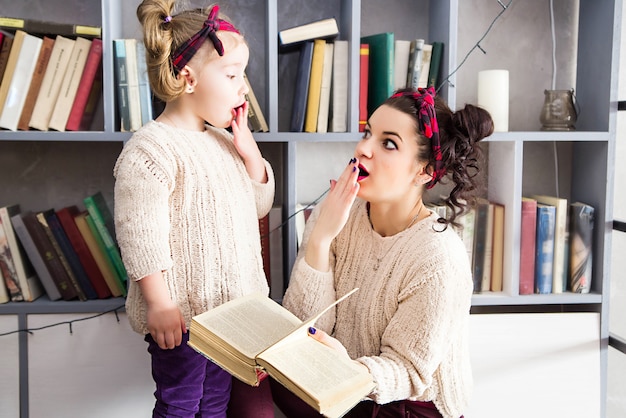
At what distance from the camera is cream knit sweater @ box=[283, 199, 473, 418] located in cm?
119

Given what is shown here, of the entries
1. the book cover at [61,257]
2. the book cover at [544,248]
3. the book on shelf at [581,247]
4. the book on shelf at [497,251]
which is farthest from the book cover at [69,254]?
the book on shelf at [581,247]

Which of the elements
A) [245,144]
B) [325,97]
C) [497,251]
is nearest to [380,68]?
[325,97]

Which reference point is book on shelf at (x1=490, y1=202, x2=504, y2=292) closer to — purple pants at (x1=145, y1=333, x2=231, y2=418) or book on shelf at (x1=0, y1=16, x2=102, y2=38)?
purple pants at (x1=145, y1=333, x2=231, y2=418)

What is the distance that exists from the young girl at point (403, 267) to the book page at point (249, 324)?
161 millimetres

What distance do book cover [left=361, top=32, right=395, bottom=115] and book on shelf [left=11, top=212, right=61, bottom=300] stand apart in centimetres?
101

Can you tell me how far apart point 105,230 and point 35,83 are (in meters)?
0.43

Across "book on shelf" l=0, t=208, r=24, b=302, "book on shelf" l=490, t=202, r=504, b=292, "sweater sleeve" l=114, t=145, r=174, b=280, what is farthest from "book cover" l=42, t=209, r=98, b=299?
"book on shelf" l=490, t=202, r=504, b=292

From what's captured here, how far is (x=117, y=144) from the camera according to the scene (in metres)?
1.88

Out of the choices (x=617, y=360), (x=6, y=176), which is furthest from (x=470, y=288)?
(x=6, y=176)

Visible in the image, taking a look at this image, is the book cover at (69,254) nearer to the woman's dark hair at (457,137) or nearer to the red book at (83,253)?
the red book at (83,253)

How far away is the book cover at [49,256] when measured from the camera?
1683 mm

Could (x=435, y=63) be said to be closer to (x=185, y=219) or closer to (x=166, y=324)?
(x=185, y=219)

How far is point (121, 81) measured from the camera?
1.62m

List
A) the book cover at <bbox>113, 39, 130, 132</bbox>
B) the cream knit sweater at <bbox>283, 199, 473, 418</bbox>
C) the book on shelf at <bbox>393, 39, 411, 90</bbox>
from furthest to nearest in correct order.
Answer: the book on shelf at <bbox>393, 39, 411, 90</bbox>, the book cover at <bbox>113, 39, 130, 132</bbox>, the cream knit sweater at <bbox>283, 199, 473, 418</bbox>
